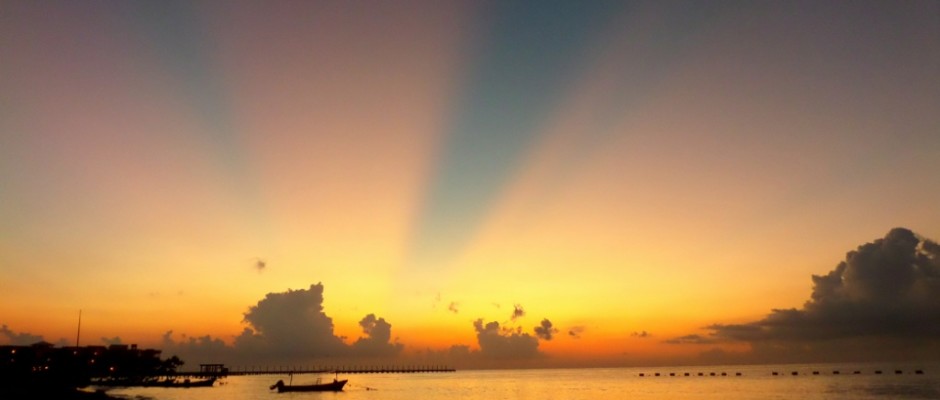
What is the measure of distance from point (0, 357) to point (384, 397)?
9362 centimetres

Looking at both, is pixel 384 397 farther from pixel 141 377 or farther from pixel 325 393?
pixel 141 377

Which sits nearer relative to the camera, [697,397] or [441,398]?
[697,397]

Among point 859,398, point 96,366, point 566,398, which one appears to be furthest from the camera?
point 96,366

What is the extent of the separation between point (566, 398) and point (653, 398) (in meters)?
20.1

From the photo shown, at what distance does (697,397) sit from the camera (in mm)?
136125

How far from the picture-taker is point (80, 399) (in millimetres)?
84375

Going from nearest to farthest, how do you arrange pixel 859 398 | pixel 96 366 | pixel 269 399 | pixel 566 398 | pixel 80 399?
pixel 80 399 → pixel 859 398 → pixel 269 399 → pixel 566 398 → pixel 96 366

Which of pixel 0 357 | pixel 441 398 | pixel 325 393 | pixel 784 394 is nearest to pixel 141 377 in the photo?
pixel 0 357

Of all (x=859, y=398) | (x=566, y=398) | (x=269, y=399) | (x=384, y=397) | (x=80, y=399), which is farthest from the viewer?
(x=384, y=397)

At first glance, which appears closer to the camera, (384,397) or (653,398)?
(653,398)

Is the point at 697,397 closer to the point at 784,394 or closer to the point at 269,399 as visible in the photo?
the point at 784,394

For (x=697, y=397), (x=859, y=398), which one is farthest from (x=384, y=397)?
(x=859, y=398)

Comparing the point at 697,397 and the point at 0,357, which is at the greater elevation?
the point at 0,357

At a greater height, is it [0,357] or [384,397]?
[0,357]
